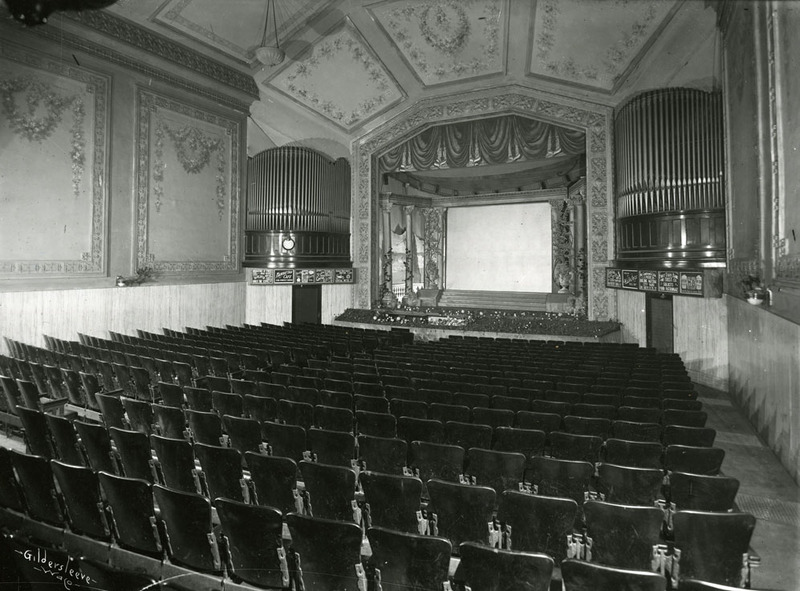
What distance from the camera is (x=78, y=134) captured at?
8.97 m

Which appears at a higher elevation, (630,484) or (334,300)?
(334,300)

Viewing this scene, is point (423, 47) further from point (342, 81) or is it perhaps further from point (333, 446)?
point (333, 446)

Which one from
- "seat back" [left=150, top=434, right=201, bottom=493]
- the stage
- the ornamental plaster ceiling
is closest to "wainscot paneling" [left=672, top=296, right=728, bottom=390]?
the stage

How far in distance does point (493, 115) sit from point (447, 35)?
232cm

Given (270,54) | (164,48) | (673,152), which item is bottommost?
(673,152)

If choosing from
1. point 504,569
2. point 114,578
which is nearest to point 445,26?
point 504,569

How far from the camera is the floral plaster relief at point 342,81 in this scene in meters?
11.6

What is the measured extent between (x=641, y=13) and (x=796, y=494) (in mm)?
7979

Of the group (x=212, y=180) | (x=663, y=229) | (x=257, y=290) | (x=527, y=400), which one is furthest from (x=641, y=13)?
(x=257, y=290)

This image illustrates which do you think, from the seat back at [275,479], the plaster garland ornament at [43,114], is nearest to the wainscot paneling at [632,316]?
the seat back at [275,479]

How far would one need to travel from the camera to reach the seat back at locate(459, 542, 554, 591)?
6.27 feet

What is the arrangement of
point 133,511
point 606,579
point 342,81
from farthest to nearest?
point 342,81 → point 133,511 → point 606,579

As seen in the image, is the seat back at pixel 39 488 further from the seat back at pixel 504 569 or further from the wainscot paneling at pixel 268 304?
the wainscot paneling at pixel 268 304

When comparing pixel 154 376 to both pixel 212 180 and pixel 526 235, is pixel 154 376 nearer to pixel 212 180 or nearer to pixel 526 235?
pixel 212 180
